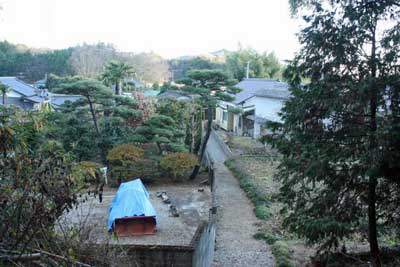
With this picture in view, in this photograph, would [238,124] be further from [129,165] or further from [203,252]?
[203,252]

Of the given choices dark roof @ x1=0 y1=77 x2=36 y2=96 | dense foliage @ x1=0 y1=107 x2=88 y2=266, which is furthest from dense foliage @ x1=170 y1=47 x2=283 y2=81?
dense foliage @ x1=0 y1=107 x2=88 y2=266

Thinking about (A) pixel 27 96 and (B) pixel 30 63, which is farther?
(B) pixel 30 63

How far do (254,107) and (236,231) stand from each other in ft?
50.2

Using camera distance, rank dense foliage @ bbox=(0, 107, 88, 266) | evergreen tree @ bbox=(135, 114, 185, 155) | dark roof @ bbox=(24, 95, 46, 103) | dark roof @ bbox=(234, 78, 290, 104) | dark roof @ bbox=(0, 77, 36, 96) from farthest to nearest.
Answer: dark roof @ bbox=(0, 77, 36, 96) < dark roof @ bbox=(24, 95, 46, 103) < dark roof @ bbox=(234, 78, 290, 104) < evergreen tree @ bbox=(135, 114, 185, 155) < dense foliage @ bbox=(0, 107, 88, 266)

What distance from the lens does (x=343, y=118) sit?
15.2 ft

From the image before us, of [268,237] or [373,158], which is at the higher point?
[373,158]

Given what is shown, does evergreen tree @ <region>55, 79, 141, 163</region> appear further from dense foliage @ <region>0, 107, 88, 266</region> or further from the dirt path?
dense foliage @ <region>0, 107, 88, 266</region>

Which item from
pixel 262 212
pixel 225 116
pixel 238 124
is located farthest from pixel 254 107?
pixel 262 212

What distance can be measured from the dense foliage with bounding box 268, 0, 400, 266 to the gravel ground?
15.8 ft

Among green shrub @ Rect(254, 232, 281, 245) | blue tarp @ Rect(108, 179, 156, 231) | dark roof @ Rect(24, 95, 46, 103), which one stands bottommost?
blue tarp @ Rect(108, 179, 156, 231)

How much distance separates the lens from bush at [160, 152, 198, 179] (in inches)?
603

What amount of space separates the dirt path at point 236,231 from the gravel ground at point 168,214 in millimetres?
934

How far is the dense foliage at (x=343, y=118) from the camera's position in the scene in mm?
4258

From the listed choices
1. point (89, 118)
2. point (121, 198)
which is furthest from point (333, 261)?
point (89, 118)
